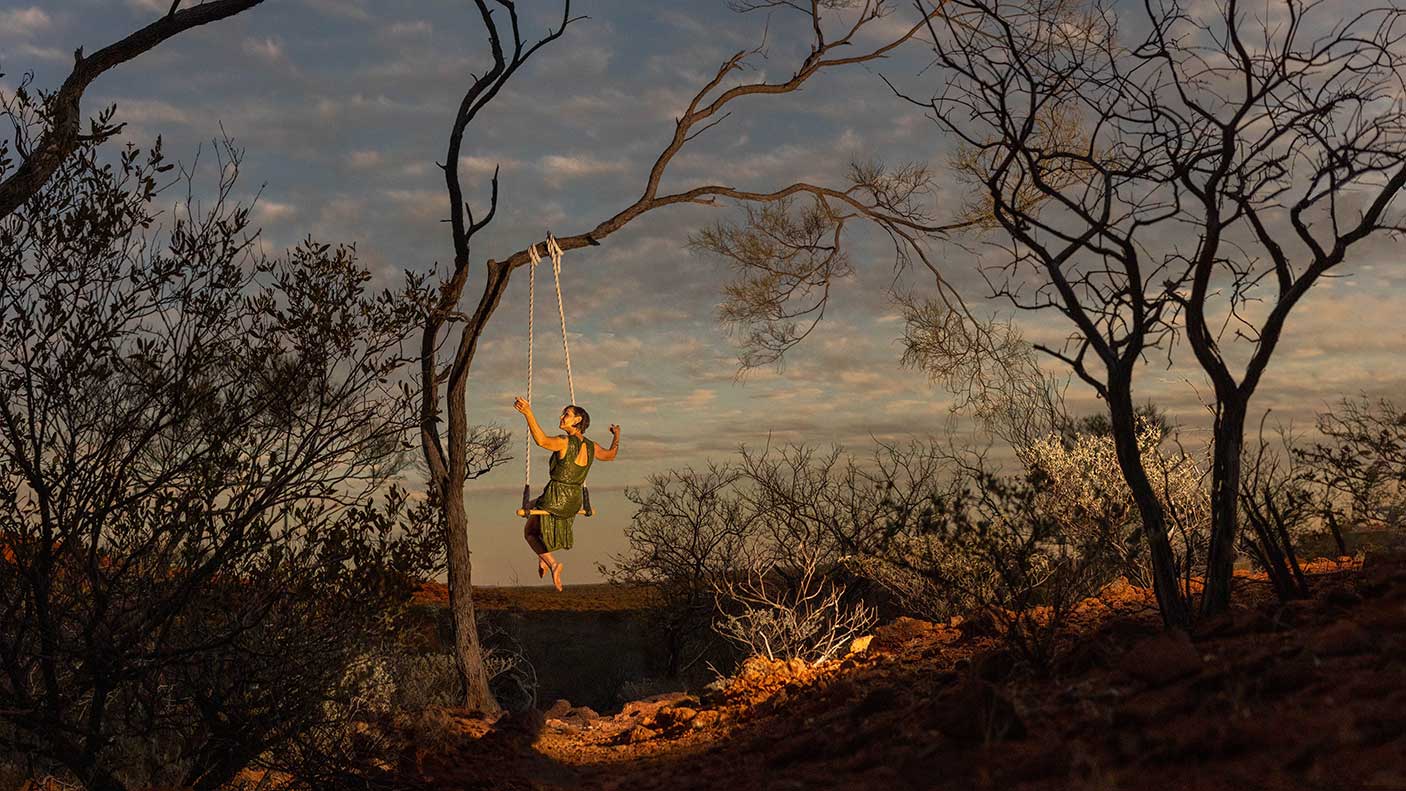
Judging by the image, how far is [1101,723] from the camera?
15.1 ft

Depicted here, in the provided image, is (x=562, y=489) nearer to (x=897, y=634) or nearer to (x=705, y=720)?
(x=705, y=720)

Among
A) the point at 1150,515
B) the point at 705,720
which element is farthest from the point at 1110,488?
the point at 1150,515

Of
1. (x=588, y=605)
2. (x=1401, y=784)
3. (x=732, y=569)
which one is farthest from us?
(x=588, y=605)

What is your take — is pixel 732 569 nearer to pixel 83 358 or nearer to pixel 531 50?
pixel 531 50

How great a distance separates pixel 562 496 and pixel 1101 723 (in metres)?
6.44

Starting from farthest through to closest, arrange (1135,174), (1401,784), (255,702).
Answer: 1. (1135,174)
2. (255,702)
3. (1401,784)

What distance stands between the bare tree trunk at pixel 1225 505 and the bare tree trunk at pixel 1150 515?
7.9 inches

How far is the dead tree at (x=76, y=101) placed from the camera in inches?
241

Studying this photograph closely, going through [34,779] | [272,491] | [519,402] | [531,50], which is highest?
[531,50]

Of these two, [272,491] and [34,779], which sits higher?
[272,491]

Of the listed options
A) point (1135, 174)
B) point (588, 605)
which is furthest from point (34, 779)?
point (588, 605)

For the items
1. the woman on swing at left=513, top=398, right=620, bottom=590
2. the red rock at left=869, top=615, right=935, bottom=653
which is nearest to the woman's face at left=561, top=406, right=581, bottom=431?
the woman on swing at left=513, top=398, right=620, bottom=590

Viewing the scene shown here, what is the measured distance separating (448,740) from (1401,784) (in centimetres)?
759

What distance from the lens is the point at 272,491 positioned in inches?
253
